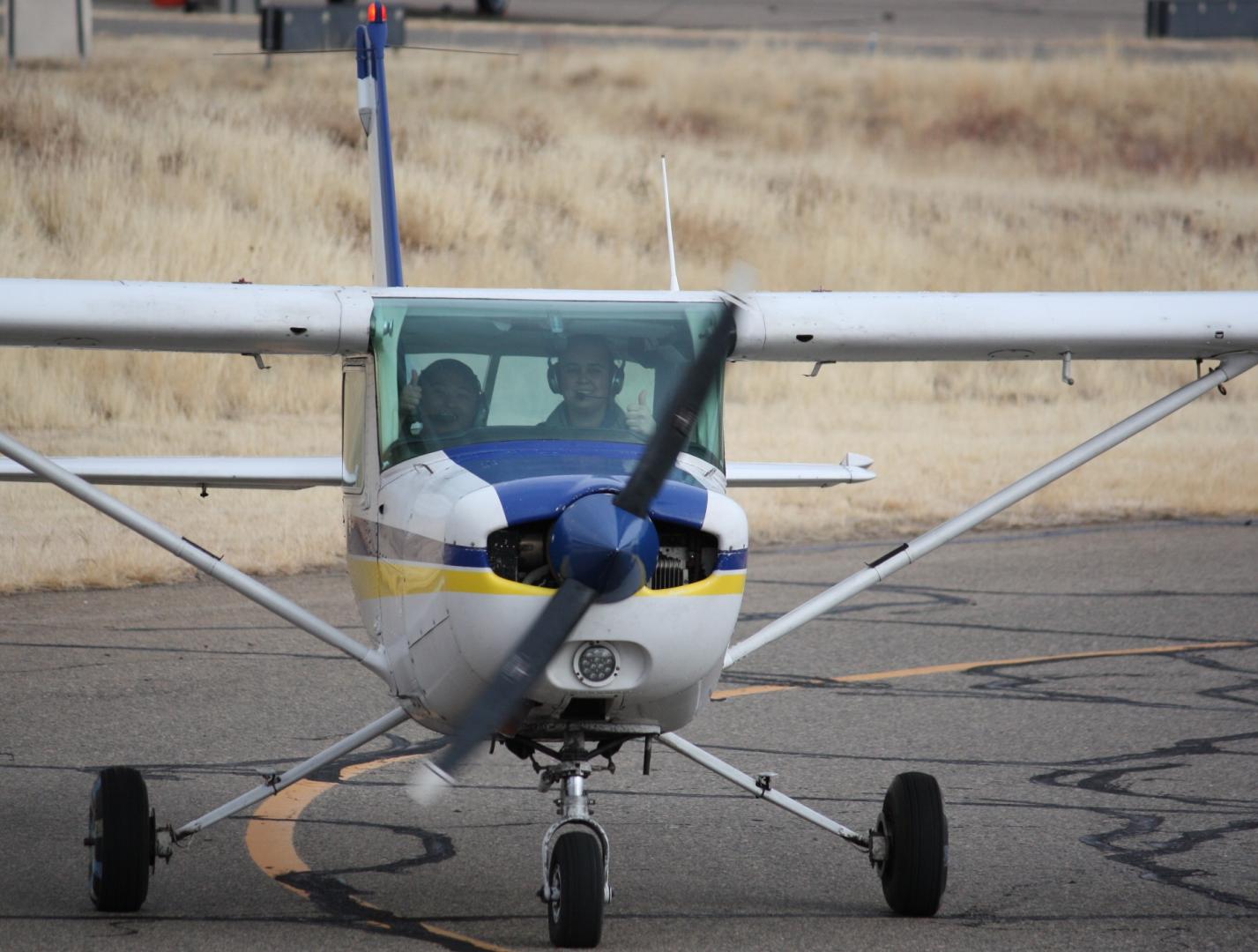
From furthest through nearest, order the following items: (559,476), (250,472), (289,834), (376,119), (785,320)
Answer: (376,119) < (250,472) < (289,834) < (785,320) < (559,476)

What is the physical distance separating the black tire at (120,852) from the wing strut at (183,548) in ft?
2.53

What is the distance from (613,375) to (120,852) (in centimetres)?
218

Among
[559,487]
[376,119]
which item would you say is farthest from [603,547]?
[376,119]

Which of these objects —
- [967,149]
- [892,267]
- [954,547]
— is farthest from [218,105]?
Answer: [954,547]

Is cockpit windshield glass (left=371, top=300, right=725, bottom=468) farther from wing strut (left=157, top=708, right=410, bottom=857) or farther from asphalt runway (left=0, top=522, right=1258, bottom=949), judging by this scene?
asphalt runway (left=0, top=522, right=1258, bottom=949)

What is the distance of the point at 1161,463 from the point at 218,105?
15517mm

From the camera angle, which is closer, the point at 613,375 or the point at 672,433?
the point at 672,433

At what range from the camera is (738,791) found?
7.59 metres

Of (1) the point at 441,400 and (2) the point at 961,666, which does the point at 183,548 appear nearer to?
(1) the point at 441,400

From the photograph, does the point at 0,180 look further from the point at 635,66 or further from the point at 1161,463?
the point at 635,66

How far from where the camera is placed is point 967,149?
1319 inches

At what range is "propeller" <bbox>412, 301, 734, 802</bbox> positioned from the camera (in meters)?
4.73

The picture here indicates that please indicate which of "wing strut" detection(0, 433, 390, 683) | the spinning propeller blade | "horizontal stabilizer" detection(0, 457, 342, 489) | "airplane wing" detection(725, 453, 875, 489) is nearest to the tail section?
"horizontal stabilizer" detection(0, 457, 342, 489)

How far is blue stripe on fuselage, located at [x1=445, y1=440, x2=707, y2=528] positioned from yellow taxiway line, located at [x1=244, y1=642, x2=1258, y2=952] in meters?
1.42
